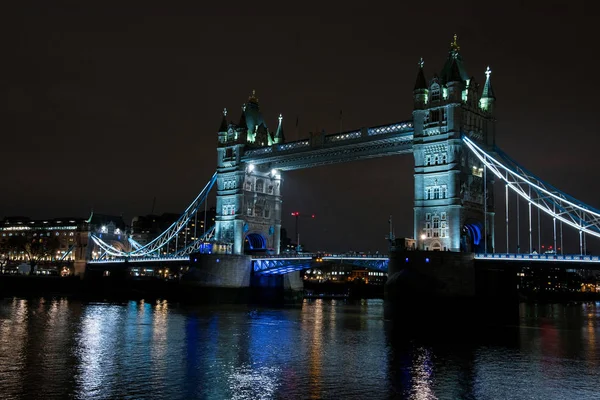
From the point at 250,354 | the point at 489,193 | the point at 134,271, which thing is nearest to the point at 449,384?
the point at 250,354

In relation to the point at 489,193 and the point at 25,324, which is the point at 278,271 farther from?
the point at 25,324

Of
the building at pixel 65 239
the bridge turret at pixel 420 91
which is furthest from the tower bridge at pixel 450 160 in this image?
the building at pixel 65 239

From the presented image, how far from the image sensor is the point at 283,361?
3375 centimetres

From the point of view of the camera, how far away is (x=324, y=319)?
2399 inches

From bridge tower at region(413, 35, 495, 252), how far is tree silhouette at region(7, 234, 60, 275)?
8512 centimetres

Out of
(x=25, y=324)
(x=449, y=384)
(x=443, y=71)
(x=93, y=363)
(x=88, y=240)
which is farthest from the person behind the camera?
(x=88, y=240)

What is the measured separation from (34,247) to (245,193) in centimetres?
6160

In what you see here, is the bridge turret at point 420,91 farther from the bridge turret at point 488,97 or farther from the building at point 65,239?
the building at point 65,239

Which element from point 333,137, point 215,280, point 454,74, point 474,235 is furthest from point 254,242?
point 454,74

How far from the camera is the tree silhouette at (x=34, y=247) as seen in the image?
417 ft

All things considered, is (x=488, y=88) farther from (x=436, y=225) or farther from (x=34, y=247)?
(x=34, y=247)

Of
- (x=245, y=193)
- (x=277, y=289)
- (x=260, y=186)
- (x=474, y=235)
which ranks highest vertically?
(x=260, y=186)

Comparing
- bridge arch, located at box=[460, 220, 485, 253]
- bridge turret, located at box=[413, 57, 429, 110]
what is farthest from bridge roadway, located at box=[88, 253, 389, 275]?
bridge turret, located at box=[413, 57, 429, 110]

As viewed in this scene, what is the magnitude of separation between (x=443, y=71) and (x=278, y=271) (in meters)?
29.3
